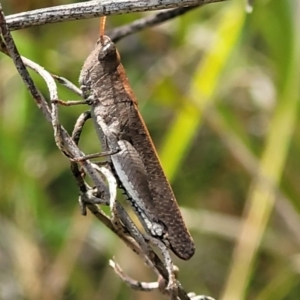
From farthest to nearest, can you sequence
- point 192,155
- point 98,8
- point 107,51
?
point 192,155 → point 107,51 → point 98,8

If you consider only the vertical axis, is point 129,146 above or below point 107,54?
below

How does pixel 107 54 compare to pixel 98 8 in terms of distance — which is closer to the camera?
pixel 98 8

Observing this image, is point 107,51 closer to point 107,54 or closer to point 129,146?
point 107,54

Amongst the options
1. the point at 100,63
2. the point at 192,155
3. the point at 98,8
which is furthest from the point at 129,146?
the point at 192,155

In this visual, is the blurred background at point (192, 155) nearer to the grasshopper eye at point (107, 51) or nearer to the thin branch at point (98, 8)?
the grasshopper eye at point (107, 51)

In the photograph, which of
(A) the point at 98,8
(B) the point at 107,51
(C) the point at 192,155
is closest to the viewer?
(A) the point at 98,8

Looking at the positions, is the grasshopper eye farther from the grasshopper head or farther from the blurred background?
the blurred background

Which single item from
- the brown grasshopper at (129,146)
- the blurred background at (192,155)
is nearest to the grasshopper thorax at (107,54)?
the brown grasshopper at (129,146)
